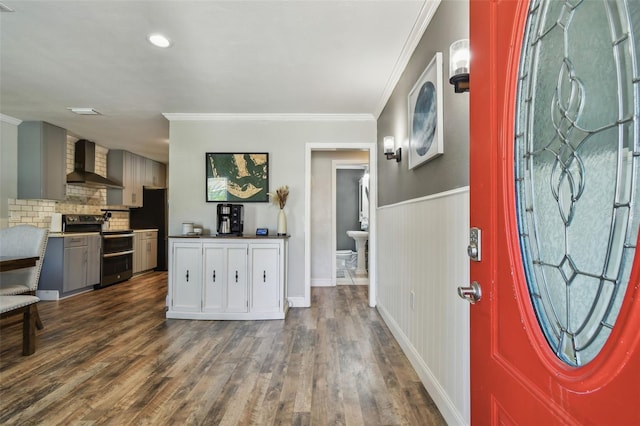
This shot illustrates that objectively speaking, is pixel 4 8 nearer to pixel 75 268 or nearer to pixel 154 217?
pixel 75 268

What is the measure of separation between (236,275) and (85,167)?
3.72m

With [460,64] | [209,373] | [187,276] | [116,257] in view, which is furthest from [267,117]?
[116,257]

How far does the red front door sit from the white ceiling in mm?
1571

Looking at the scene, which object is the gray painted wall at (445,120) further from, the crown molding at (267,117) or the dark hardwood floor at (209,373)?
the dark hardwood floor at (209,373)

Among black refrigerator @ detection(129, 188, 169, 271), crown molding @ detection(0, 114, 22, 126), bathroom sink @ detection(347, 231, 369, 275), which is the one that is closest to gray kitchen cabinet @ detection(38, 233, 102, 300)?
crown molding @ detection(0, 114, 22, 126)

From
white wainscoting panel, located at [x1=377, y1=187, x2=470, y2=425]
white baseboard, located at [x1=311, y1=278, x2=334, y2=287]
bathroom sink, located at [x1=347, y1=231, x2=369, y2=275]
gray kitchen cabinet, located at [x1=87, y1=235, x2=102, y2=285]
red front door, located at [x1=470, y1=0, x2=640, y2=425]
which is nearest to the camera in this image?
red front door, located at [x1=470, y1=0, x2=640, y2=425]

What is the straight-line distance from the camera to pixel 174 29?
2316 mm

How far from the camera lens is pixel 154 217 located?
6949 millimetres

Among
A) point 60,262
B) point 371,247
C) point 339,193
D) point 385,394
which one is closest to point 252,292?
point 371,247

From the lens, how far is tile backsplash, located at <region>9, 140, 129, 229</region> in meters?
4.58

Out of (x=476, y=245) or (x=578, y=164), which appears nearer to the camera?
(x=578, y=164)

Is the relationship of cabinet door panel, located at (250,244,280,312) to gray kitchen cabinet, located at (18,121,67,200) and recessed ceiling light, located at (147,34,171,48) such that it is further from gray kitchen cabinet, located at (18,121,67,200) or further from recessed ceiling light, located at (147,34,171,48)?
gray kitchen cabinet, located at (18,121,67,200)

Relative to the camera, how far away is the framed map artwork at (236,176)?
13.8 ft

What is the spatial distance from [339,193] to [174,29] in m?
6.85
